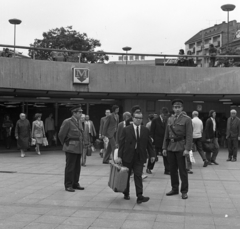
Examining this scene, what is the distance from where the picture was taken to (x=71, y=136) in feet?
24.7

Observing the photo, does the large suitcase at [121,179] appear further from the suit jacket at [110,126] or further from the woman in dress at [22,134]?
the woman in dress at [22,134]

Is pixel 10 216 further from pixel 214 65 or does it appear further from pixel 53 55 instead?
pixel 214 65

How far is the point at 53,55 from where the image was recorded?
603 inches

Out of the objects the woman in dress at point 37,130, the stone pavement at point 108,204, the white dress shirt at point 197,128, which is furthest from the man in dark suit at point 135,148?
the woman in dress at point 37,130

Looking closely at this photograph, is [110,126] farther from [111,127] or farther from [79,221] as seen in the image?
[79,221]

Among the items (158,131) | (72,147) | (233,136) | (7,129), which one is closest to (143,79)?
(233,136)

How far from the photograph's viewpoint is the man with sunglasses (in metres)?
6.94

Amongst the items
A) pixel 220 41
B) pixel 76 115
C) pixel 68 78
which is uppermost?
pixel 220 41

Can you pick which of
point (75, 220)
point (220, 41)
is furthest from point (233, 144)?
point (220, 41)

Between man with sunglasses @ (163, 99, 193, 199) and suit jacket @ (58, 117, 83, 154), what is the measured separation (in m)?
1.77

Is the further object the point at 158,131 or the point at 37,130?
the point at 37,130

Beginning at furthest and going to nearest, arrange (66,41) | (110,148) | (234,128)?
1. (66,41)
2. (234,128)
3. (110,148)

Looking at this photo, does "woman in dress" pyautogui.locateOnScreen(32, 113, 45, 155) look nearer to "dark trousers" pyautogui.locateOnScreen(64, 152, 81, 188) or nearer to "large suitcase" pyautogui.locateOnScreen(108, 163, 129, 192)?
"dark trousers" pyautogui.locateOnScreen(64, 152, 81, 188)

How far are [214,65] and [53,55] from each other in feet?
22.7
